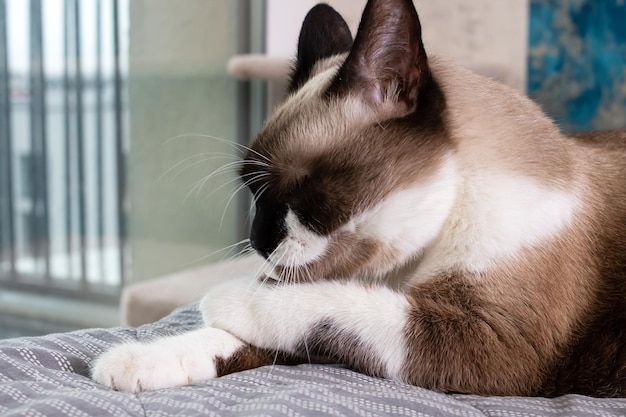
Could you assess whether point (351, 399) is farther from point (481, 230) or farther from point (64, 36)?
point (64, 36)

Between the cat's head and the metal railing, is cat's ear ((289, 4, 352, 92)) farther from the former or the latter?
the metal railing

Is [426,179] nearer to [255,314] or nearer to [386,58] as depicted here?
[386,58]

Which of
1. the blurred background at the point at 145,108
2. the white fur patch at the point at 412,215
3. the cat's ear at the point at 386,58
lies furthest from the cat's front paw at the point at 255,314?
the blurred background at the point at 145,108

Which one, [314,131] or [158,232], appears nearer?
[314,131]

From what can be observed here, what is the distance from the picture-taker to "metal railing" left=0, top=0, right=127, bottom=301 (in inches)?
108

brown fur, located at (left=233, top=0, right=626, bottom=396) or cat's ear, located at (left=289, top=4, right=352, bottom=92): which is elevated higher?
cat's ear, located at (left=289, top=4, right=352, bottom=92)

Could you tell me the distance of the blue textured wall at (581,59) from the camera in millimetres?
2736

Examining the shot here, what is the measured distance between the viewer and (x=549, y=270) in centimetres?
94

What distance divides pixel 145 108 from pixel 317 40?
1.65 metres

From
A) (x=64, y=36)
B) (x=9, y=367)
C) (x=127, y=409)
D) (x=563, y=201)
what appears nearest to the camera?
(x=127, y=409)

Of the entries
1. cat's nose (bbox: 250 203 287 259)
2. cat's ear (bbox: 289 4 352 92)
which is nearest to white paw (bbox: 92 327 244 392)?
cat's nose (bbox: 250 203 287 259)

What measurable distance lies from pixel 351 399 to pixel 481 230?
308 mm

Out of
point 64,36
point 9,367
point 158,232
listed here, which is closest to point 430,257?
point 9,367

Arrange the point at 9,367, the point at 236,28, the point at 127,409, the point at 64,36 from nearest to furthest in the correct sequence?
the point at 127,409, the point at 9,367, the point at 64,36, the point at 236,28
